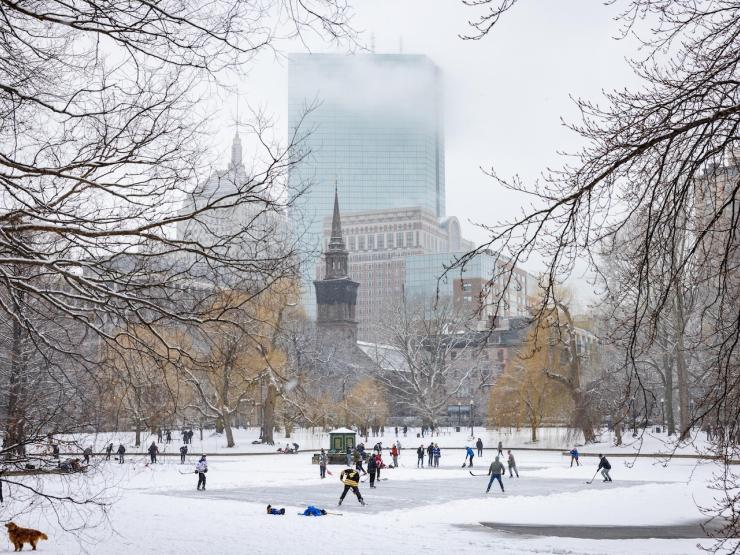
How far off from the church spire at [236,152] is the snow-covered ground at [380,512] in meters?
4.37

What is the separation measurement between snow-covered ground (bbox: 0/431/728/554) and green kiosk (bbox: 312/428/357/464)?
3.96 metres

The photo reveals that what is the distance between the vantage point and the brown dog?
15.4 meters

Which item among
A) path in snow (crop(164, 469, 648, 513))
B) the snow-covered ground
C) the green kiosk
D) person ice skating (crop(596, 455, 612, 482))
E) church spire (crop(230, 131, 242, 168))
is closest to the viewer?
church spire (crop(230, 131, 242, 168))

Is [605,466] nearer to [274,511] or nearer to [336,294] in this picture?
[274,511]

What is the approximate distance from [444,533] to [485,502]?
713 centimetres

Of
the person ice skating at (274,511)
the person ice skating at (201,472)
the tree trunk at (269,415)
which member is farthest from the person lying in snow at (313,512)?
the tree trunk at (269,415)

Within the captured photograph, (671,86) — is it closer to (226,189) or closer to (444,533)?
(226,189)

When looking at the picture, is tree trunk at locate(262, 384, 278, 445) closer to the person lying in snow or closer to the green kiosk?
the green kiosk

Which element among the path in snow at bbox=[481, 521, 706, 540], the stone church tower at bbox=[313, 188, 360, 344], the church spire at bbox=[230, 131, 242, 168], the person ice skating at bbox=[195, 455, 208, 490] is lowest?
the path in snow at bbox=[481, 521, 706, 540]

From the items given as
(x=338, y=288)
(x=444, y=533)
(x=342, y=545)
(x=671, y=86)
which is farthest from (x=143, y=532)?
(x=338, y=288)

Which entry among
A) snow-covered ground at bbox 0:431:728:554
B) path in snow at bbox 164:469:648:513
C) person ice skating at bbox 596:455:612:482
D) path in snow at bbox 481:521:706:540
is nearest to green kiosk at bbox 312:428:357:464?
snow-covered ground at bbox 0:431:728:554

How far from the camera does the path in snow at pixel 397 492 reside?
25.5 meters

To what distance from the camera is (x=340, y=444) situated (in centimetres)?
4588

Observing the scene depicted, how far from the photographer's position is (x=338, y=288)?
13325cm
